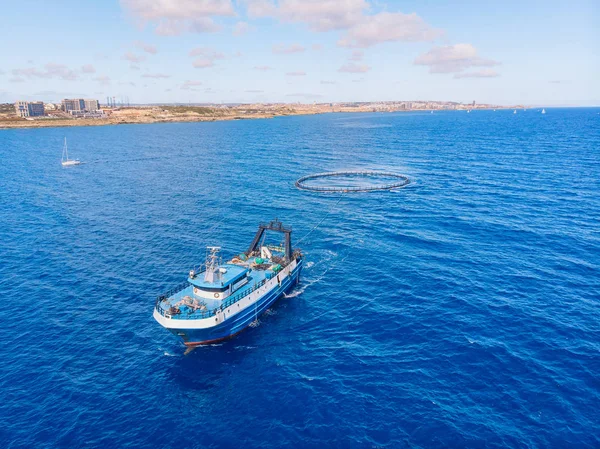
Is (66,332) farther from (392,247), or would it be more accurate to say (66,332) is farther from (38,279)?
(392,247)

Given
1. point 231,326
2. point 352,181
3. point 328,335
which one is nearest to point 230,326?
point 231,326

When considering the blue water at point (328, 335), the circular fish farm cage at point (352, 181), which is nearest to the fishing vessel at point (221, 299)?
the blue water at point (328, 335)

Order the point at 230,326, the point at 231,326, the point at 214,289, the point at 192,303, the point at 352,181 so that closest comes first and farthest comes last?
the point at 192,303 < the point at 230,326 < the point at 231,326 < the point at 214,289 < the point at 352,181

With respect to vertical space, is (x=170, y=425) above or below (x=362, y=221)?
below

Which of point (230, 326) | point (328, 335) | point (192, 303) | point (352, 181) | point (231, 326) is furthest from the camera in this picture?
point (352, 181)

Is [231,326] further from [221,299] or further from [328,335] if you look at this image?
[328,335]

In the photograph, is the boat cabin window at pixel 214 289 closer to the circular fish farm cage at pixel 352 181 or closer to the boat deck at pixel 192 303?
the boat deck at pixel 192 303

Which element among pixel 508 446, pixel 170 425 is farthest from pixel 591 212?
pixel 170 425
